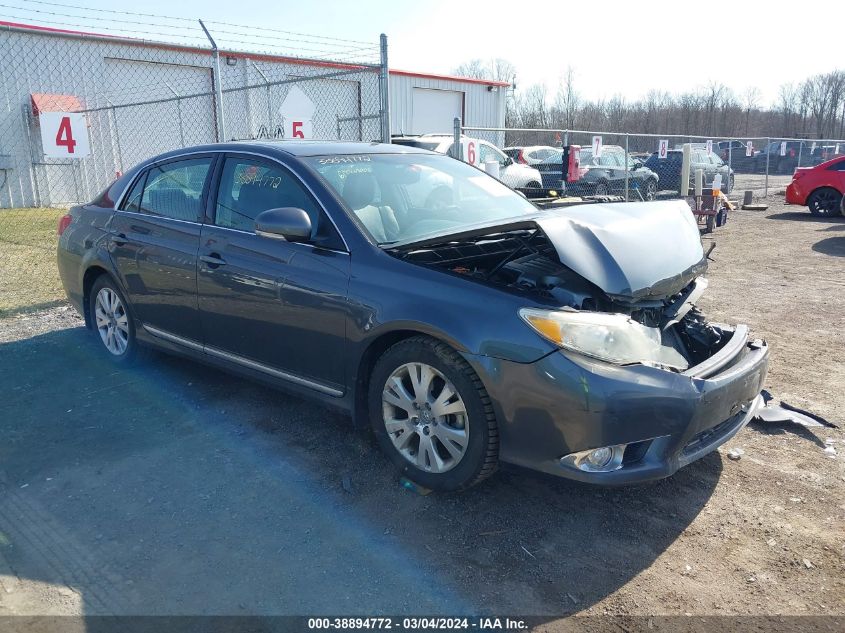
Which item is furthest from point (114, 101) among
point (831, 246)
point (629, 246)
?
point (629, 246)

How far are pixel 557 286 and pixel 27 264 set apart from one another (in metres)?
8.62

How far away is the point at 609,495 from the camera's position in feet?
11.4

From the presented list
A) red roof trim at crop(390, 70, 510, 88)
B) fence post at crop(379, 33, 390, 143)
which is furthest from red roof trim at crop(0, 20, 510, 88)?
fence post at crop(379, 33, 390, 143)

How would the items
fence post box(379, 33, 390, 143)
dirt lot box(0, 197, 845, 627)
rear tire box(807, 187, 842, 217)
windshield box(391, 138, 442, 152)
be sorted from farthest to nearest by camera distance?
rear tire box(807, 187, 842, 217), windshield box(391, 138, 442, 152), fence post box(379, 33, 390, 143), dirt lot box(0, 197, 845, 627)

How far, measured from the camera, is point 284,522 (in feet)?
10.6

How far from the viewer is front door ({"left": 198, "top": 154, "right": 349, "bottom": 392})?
12.3 feet

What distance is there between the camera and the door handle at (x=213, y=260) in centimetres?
425

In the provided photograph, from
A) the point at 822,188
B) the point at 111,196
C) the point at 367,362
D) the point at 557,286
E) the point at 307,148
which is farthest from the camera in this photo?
the point at 822,188

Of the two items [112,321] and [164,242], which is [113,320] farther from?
[164,242]

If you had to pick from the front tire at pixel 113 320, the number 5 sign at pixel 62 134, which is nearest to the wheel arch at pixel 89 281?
the front tire at pixel 113 320

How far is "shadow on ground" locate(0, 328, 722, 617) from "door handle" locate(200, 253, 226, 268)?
3.14ft

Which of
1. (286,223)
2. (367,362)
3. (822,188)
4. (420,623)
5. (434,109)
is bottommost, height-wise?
(420,623)

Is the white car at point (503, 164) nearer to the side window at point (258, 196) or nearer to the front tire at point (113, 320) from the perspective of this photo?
the front tire at point (113, 320)

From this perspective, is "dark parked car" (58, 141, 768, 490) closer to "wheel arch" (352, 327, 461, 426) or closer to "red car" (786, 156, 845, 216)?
"wheel arch" (352, 327, 461, 426)
